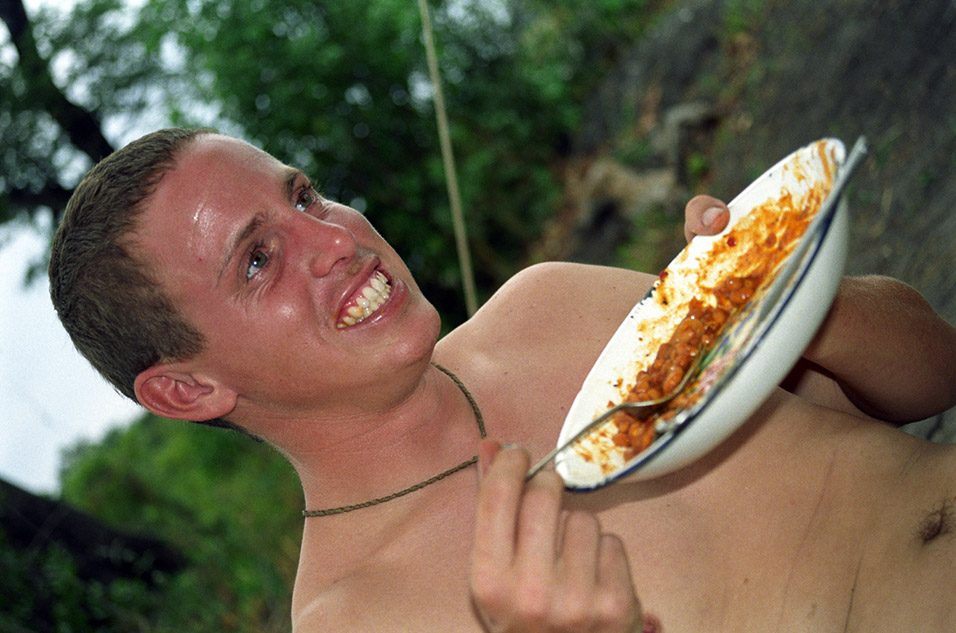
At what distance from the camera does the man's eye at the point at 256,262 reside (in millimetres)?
1462

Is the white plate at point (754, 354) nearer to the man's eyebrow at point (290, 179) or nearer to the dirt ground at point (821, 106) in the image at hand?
the man's eyebrow at point (290, 179)

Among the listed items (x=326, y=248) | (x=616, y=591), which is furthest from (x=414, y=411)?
(x=616, y=591)

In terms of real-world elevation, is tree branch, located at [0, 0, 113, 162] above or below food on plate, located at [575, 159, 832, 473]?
below

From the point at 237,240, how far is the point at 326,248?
15cm

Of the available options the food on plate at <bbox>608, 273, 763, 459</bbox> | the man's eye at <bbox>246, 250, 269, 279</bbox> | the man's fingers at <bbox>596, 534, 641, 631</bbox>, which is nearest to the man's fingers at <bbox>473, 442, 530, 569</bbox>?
the man's fingers at <bbox>596, 534, 641, 631</bbox>

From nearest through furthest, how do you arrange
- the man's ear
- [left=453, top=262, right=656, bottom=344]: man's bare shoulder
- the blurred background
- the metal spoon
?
the metal spoon → the man's ear → [left=453, top=262, right=656, bottom=344]: man's bare shoulder → the blurred background

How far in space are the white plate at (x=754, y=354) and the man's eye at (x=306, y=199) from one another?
2.01 feet

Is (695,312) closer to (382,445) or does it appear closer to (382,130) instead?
(382,445)

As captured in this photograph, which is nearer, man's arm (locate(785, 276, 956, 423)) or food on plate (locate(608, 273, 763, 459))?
food on plate (locate(608, 273, 763, 459))

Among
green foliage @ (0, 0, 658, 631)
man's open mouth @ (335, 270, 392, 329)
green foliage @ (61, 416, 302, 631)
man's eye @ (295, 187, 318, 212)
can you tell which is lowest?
green foliage @ (61, 416, 302, 631)

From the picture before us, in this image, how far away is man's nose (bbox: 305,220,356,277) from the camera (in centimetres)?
145

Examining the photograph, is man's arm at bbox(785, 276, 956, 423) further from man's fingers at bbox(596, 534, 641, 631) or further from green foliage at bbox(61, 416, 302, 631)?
green foliage at bbox(61, 416, 302, 631)

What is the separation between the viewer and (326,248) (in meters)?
1.46

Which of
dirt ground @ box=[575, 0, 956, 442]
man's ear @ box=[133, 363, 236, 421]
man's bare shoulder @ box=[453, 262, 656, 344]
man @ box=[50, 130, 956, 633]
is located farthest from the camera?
dirt ground @ box=[575, 0, 956, 442]
